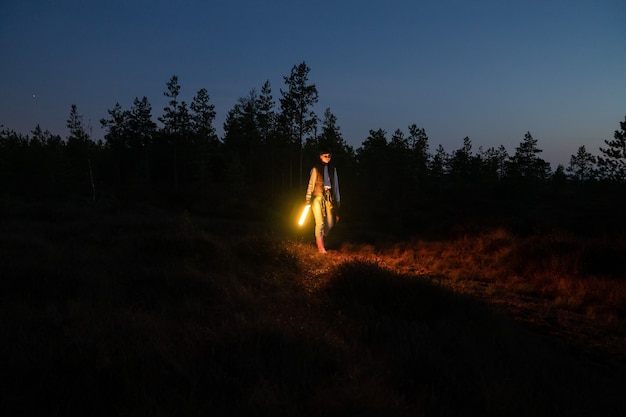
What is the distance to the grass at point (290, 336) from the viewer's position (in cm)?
256

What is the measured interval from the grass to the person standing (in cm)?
235

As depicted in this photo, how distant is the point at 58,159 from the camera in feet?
139

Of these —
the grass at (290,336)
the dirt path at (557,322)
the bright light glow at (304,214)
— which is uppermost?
the bright light glow at (304,214)

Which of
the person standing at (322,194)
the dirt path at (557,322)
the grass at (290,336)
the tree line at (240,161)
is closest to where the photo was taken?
the grass at (290,336)

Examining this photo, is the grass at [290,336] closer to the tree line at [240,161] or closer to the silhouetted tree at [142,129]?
the tree line at [240,161]

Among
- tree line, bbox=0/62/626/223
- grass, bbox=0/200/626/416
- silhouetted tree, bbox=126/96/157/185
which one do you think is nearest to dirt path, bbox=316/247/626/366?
grass, bbox=0/200/626/416

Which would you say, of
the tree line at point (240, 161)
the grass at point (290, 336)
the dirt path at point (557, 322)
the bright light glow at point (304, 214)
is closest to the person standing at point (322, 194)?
the bright light glow at point (304, 214)

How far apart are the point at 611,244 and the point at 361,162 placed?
50.3 meters

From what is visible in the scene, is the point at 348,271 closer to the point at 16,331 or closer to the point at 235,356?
the point at 235,356

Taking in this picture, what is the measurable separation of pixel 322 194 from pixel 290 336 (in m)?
6.96

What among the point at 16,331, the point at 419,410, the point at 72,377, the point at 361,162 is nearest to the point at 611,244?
the point at 419,410

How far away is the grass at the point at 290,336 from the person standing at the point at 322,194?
235 centimetres

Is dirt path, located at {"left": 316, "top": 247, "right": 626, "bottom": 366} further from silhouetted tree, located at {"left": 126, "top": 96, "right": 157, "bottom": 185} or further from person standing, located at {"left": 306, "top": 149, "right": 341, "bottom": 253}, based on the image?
silhouetted tree, located at {"left": 126, "top": 96, "right": 157, "bottom": 185}

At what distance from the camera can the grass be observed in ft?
8.41
